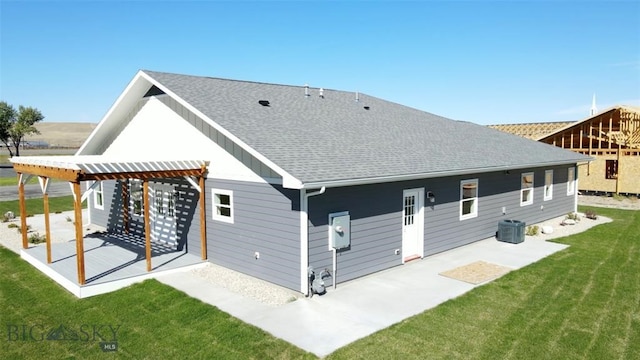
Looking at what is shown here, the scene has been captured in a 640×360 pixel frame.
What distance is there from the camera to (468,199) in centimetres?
1362

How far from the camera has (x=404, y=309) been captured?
8430 millimetres

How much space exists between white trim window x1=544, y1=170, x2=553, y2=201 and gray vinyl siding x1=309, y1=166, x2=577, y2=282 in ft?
8.80

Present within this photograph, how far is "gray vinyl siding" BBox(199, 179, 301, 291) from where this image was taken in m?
9.29

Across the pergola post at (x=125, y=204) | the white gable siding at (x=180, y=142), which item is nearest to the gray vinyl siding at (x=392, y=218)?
the white gable siding at (x=180, y=142)

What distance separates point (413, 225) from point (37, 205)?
21.3m

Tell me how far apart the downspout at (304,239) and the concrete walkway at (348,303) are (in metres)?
0.36

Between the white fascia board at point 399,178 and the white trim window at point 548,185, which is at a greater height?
the white fascia board at point 399,178

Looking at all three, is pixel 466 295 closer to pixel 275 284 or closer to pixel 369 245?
pixel 369 245

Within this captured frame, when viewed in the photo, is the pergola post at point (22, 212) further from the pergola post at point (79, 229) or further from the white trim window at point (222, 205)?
the white trim window at point (222, 205)

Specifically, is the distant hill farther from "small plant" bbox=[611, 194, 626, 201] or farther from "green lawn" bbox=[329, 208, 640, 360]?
"green lawn" bbox=[329, 208, 640, 360]

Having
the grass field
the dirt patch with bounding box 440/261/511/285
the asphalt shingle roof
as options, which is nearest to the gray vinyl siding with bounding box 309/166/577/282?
the asphalt shingle roof

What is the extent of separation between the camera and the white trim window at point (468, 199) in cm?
1337

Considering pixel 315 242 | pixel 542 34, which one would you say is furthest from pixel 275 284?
pixel 542 34

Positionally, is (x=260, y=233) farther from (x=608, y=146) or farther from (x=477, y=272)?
(x=608, y=146)
